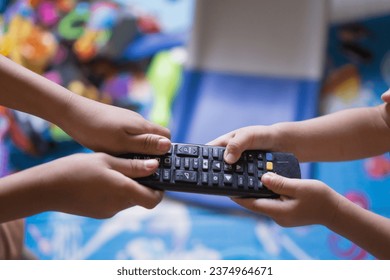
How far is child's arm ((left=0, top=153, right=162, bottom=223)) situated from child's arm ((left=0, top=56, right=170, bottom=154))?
2cm

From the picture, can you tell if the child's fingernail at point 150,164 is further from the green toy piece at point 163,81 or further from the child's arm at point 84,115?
the green toy piece at point 163,81

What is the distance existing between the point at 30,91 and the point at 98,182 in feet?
0.36

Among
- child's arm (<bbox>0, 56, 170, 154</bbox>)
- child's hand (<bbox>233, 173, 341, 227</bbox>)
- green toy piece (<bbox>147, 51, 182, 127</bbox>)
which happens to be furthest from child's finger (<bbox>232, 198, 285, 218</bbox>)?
green toy piece (<bbox>147, 51, 182, 127</bbox>)

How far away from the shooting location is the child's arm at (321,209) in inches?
16.1

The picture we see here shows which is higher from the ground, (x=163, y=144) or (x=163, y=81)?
(x=163, y=81)

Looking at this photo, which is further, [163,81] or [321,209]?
[163,81]

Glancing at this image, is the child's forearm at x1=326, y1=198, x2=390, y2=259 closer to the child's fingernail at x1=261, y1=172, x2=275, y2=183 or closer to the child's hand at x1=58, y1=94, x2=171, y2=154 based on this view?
the child's fingernail at x1=261, y1=172, x2=275, y2=183

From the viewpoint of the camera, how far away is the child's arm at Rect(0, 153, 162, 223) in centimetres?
40

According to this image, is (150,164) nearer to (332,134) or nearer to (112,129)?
(112,129)

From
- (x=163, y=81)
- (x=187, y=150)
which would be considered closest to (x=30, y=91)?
(x=187, y=150)

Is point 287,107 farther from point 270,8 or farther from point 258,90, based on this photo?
point 270,8

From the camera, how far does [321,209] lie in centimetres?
42

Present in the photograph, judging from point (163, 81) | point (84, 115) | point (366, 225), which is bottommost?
point (366, 225)
